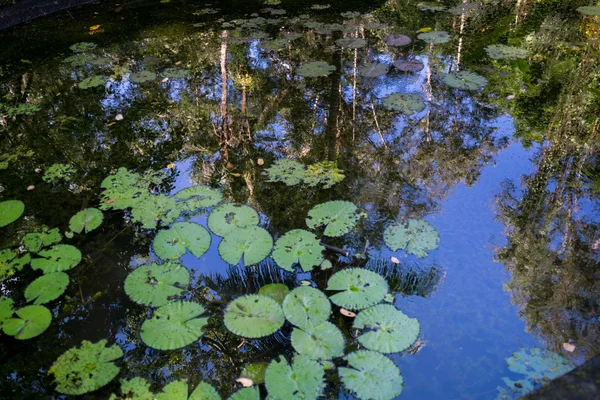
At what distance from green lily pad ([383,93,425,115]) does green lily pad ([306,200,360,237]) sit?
133 centimetres

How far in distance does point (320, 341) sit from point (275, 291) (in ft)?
1.28

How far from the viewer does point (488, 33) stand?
193 inches

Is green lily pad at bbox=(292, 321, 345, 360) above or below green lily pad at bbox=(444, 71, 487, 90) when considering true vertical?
below

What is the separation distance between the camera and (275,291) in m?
2.20

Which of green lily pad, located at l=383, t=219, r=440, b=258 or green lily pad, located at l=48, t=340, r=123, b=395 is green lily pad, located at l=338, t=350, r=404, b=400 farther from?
green lily pad, located at l=48, t=340, r=123, b=395

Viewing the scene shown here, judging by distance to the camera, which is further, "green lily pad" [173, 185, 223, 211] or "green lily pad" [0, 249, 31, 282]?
"green lily pad" [173, 185, 223, 211]

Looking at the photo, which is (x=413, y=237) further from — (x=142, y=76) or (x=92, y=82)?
(x=92, y=82)

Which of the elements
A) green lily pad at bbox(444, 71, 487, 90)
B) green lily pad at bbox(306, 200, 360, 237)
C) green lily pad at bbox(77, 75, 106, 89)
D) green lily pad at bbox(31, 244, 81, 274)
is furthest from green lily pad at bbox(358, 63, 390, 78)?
green lily pad at bbox(31, 244, 81, 274)

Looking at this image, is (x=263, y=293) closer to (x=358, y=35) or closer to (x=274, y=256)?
(x=274, y=256)

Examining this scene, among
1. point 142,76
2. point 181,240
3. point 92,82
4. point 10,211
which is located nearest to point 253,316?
point 181,240

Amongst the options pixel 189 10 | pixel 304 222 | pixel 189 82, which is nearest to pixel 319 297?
pixel 304 222

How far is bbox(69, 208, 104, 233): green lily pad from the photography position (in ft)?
8.69

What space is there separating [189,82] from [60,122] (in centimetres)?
122

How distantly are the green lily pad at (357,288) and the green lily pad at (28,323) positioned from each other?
1.43m
